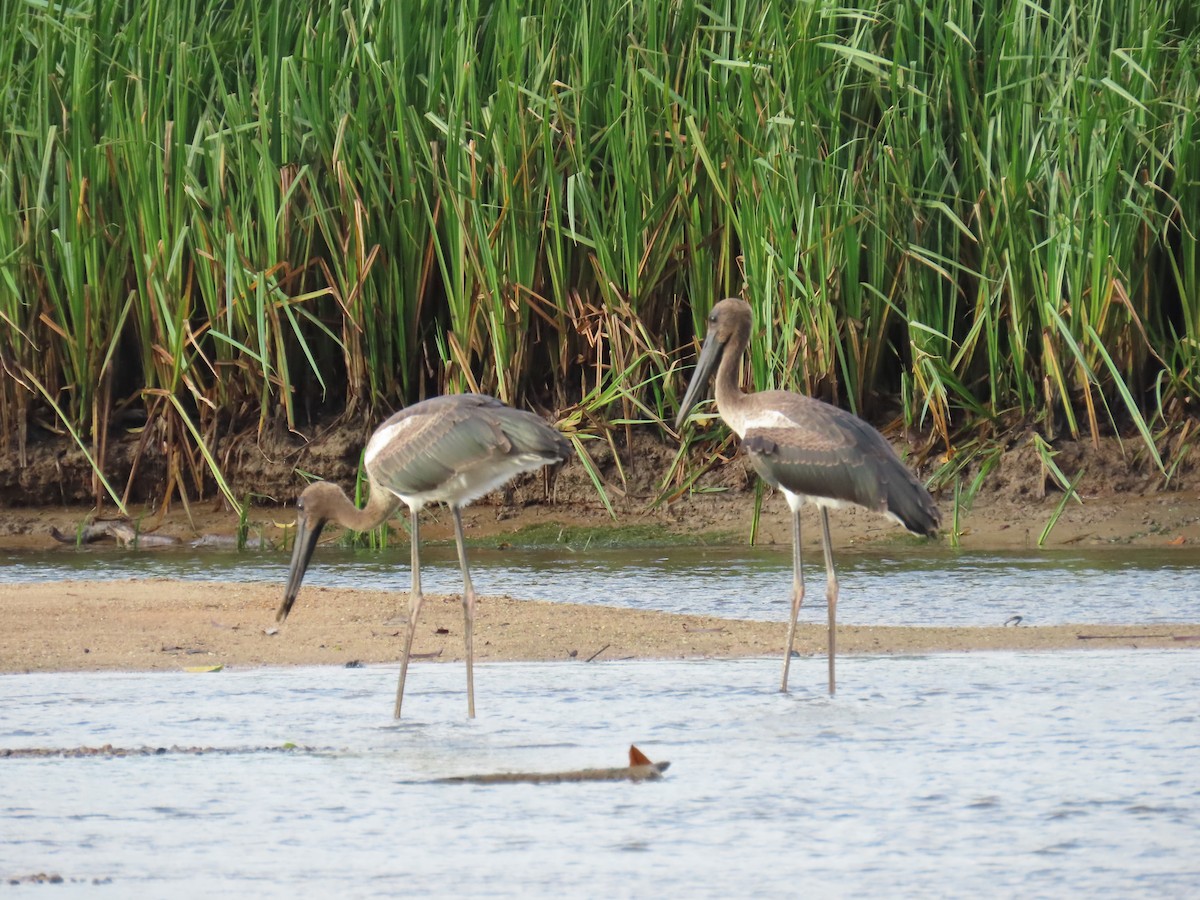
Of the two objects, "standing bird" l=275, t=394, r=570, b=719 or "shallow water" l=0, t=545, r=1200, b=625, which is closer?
"standing bird" l=275, t=394, r=570, b=719

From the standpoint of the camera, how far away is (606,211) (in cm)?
945

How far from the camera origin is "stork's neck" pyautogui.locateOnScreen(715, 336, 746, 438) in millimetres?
7266

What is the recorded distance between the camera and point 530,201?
9.34m

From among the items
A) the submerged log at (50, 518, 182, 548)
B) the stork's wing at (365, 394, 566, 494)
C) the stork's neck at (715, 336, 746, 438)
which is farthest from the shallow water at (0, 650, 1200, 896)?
the submerged log at (50, 518, 182, 548)

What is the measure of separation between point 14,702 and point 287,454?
3.94 metres

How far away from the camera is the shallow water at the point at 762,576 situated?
7.69 metres

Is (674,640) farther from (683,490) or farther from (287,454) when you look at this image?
(287,454)

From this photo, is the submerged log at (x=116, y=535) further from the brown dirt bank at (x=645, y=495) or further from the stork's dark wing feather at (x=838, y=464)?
the stork's dark wing feather at (x=838, y=464)

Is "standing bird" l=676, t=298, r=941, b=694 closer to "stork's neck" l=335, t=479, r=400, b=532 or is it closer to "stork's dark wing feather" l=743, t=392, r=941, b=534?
"stork's dark wing feather" l=743, t=392, r=941, b=534

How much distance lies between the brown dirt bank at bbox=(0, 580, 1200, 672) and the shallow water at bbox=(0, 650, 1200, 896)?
280mm

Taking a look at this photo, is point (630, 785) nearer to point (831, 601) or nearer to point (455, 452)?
point (455, 452)

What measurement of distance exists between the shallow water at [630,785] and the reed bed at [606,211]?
280 centimetres

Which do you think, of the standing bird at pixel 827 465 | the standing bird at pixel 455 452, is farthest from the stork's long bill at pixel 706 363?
the standing bird at pixel 455 452

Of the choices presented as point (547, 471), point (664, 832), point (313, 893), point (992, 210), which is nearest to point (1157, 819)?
point (664, 832)
